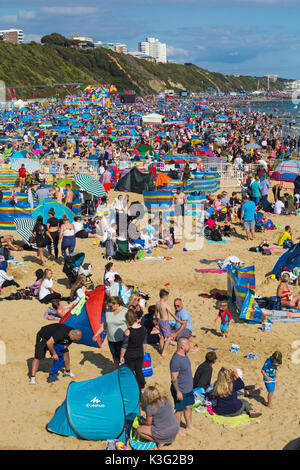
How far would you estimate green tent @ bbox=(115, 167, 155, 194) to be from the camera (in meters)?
18.1

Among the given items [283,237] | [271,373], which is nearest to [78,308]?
[271,373]

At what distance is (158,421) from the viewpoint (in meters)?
5.34

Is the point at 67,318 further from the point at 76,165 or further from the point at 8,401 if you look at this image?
the point at 76,165

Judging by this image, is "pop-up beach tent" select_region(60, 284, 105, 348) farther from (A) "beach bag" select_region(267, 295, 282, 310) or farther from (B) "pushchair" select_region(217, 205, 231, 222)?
(B) "pushchair" select_region(217, 205, 231, 222)

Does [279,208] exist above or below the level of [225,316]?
above

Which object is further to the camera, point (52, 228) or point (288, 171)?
point (288, 171)

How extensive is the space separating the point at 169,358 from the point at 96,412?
2345 mm

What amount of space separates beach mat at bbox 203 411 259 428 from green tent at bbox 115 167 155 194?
40.3 ft

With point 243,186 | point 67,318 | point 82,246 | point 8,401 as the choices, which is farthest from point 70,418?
point 243,186

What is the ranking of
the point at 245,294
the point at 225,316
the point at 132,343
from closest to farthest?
the point at 132,343
the point at 225,316
the point at 245,294

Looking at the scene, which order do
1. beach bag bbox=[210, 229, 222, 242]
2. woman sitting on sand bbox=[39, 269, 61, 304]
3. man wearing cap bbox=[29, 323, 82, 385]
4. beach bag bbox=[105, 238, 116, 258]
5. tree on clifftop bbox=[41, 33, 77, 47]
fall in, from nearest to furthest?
1. man wearing cap bbox=[29, 323, 82, 385]
2. woman sitting on sand bbox=[39, 269, 61, 304]
3. beach bag bbox=[105, 238, 116, 258]
4. beach bag bbox=[210, 229, 222, 242]
5. tree on clifftop bbox=[41, 33, 77, 47]

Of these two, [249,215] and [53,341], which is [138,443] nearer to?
[53,341]

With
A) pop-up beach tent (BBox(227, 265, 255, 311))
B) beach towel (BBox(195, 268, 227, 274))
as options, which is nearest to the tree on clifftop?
beach towel (BBox(195, 268, 227, 274))

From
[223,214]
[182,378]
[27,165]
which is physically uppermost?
[27,165]
